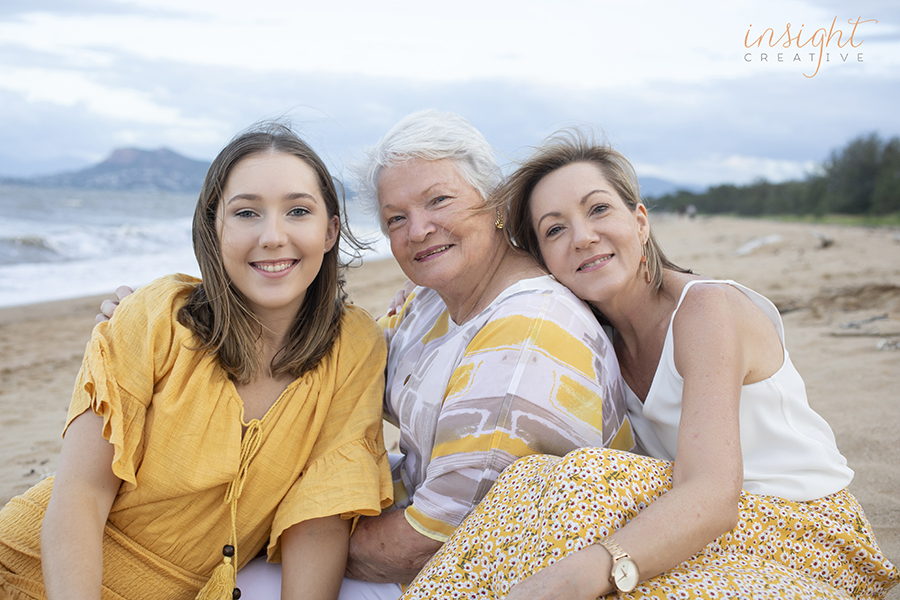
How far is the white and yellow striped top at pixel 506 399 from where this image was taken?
79.4 inches

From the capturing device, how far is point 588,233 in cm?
239

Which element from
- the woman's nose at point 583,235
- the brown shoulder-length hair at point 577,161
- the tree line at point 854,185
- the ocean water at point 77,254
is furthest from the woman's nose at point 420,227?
the tree line at point 854,185

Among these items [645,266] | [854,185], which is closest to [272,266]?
[645,266]

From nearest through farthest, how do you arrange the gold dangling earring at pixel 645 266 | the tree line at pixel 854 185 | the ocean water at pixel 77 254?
the gold dangling earring at pixel 645 266, the ocean water at pixel 77 254, the tree line at pixel 854 185

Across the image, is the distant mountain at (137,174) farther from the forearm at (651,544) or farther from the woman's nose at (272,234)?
the forearm at (651,544)

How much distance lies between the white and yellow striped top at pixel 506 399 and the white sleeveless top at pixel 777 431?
219 millimetres

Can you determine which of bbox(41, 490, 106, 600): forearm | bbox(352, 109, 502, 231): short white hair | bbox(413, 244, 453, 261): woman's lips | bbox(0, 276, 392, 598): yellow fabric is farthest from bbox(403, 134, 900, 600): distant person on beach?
bbox(41, 490, 106, 600): forearm

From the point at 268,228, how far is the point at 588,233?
3.90 ft

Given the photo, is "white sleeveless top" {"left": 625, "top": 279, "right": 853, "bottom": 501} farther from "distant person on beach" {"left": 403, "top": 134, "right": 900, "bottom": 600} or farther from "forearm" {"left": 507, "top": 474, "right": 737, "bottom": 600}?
"forearm" {"left": 507, "top": 474, "right": 737, "bottom": 600}

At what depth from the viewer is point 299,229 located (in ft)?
7.51

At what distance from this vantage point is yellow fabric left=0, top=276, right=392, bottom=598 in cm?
208

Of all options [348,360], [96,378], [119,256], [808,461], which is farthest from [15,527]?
[119,256]

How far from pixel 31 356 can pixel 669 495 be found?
8205 mm

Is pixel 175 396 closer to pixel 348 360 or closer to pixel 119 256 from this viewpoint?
pixel 348 360
